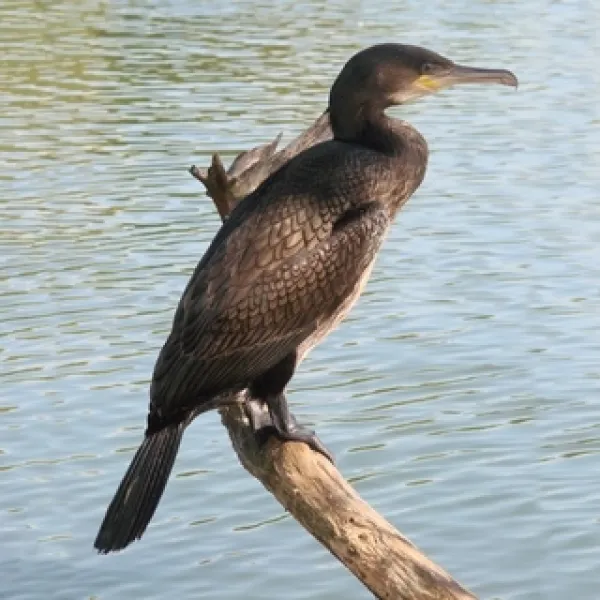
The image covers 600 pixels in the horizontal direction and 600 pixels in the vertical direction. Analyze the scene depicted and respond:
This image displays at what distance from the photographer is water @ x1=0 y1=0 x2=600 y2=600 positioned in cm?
738

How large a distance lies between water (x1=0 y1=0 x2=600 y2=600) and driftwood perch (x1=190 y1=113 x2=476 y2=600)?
176 cm

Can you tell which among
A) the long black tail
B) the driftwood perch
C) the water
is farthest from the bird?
the water

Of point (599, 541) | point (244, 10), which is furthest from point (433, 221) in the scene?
point (244, 10)

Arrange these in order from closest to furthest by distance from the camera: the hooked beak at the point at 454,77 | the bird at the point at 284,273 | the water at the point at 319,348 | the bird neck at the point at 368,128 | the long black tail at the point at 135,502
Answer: the long black tail at the point at 135,502, the bird at the point at 284,273, the bird neck at the point at 368,128, the hooked beak at the point at 454,77, the water at the point at 319,348

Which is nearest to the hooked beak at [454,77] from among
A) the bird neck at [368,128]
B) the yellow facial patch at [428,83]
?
the yellow facial patch at [428,83]

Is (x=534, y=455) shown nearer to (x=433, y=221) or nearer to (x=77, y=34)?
(x=433, y=221)

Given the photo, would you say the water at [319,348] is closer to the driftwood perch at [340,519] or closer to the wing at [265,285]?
the driftwood perch at [340,519]

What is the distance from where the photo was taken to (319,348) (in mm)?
9812

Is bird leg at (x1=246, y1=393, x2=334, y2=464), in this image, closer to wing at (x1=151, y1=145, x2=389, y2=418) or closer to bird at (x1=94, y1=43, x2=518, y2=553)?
bird at (x1=94, y1=43, x2=518, y2=553)

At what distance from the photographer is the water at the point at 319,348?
7.38 m

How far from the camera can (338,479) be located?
4977 mm

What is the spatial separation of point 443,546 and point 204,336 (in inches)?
94.5

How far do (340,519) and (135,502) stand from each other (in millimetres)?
698

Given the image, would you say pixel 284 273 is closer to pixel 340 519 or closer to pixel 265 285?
pixel 265 285
